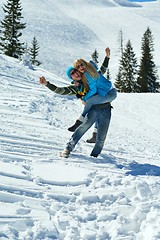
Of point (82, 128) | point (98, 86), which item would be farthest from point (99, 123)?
point (98, 86)

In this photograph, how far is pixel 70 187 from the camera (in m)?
4.37

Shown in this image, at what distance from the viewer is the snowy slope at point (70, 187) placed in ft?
11.1

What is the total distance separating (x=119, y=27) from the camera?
11719 centimetres

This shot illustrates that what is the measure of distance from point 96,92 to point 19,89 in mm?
7943

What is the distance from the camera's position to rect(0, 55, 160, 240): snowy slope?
3.37 m

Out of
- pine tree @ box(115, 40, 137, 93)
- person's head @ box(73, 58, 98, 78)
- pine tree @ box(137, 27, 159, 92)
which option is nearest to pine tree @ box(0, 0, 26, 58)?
pine tree @ box(115, 40, 137, 93)

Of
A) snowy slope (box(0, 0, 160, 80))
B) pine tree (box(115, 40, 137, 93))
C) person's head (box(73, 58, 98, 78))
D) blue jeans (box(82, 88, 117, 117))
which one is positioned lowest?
snowy slope (box(0, 0, 160, 80))

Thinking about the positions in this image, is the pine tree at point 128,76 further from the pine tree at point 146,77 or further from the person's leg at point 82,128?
the person's leg at point 82,128

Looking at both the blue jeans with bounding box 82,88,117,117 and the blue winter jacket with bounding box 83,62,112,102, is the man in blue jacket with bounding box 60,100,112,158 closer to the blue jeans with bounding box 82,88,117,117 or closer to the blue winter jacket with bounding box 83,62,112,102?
the blue jeans with bounding box 82,88,117,117

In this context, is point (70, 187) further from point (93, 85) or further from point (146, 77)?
point (146, 77)

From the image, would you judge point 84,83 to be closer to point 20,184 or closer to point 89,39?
point 20,184

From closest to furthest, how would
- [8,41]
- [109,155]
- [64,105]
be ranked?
1. [109,155]
2. [64,105]
3. [8,41]

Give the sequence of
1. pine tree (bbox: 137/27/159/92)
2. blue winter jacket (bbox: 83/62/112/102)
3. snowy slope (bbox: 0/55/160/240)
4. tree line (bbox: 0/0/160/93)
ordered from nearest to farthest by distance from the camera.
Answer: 1. snowy slope (bbox: 0/55/160/240)
2. blue winter jacket (bbox: 83/62/112/102)
3. tree line (bbox: 0/0/160/93)
4. pine tree (bbox: 137/27/159/92)

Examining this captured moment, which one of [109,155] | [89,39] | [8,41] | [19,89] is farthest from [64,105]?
[89,39]
